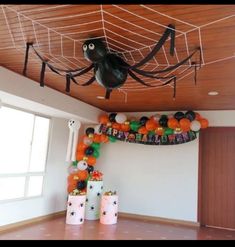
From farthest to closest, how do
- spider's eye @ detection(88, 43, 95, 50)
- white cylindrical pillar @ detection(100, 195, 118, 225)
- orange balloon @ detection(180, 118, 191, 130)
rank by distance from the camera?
orange balloon @ detection(180, 118, 191, 130), white cylindrical pillar @ detection(100, 195, 118, 225), spider's eye @ detection(88, 43, 95, 50)

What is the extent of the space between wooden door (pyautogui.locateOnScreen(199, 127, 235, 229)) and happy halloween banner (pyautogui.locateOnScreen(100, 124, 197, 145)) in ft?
1.36

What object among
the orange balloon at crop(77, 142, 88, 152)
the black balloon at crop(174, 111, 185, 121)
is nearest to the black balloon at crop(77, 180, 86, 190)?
the orange balloon at crop(77, 142, 88, 152)

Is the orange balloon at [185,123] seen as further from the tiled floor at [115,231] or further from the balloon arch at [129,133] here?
the tiled floor at [115,231]

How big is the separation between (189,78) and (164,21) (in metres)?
1.42

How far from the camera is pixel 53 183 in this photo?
5266mm

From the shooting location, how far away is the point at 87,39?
2.47 meters

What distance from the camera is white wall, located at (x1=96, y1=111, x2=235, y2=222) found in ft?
16.8

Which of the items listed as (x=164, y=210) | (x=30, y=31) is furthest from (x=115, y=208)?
(x=30, y=31)

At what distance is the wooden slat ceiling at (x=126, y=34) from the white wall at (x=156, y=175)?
1853 millimetres

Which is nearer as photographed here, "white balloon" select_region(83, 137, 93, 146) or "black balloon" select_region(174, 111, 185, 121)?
"black balloon" select_region(174, 111, 185, 121)

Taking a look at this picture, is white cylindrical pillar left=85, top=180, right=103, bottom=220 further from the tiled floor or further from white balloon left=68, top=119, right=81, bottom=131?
white balloon left=68, top=119, right=81, bottom=131

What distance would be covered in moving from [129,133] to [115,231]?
1.97m
